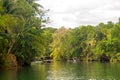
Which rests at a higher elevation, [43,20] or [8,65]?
[43,20]

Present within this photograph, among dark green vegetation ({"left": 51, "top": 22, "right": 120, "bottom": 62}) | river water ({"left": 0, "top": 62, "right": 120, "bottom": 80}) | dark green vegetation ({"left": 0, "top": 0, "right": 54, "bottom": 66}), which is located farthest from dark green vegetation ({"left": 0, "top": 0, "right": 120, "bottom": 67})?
river water ({"left": 0, "top": 62, "right": 120, "bottom": 80})

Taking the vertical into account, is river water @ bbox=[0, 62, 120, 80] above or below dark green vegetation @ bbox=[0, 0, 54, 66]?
below

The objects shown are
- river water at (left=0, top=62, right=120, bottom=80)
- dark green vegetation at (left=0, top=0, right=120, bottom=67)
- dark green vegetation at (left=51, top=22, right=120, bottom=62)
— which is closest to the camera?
river water at (left=0, top=62, right=120, bottom=80)

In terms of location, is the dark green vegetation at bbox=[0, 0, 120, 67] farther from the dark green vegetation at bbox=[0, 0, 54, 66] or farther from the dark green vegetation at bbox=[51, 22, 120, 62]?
the dark green vegetation at bbox=[51, 22, 120, 62]

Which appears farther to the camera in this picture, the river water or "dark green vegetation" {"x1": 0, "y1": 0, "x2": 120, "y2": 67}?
→ "dark green vegetation" {"x1": 0, "y1": 0, "x2": 120, "y2": 67}

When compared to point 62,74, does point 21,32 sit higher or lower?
higher

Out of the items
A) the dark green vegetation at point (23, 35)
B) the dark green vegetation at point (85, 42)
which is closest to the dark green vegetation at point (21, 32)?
the dark green vegetation at point (23, 35)

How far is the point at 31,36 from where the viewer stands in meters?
65.3

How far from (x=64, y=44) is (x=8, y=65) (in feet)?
217

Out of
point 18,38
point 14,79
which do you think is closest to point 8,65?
point 18,38

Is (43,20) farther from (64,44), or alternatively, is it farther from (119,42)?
(64,44)

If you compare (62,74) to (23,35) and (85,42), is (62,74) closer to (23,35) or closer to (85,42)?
(23,35)

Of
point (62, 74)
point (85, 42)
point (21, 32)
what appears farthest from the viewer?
point (85, 42)

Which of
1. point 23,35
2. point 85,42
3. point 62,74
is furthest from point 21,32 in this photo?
point 85,42
